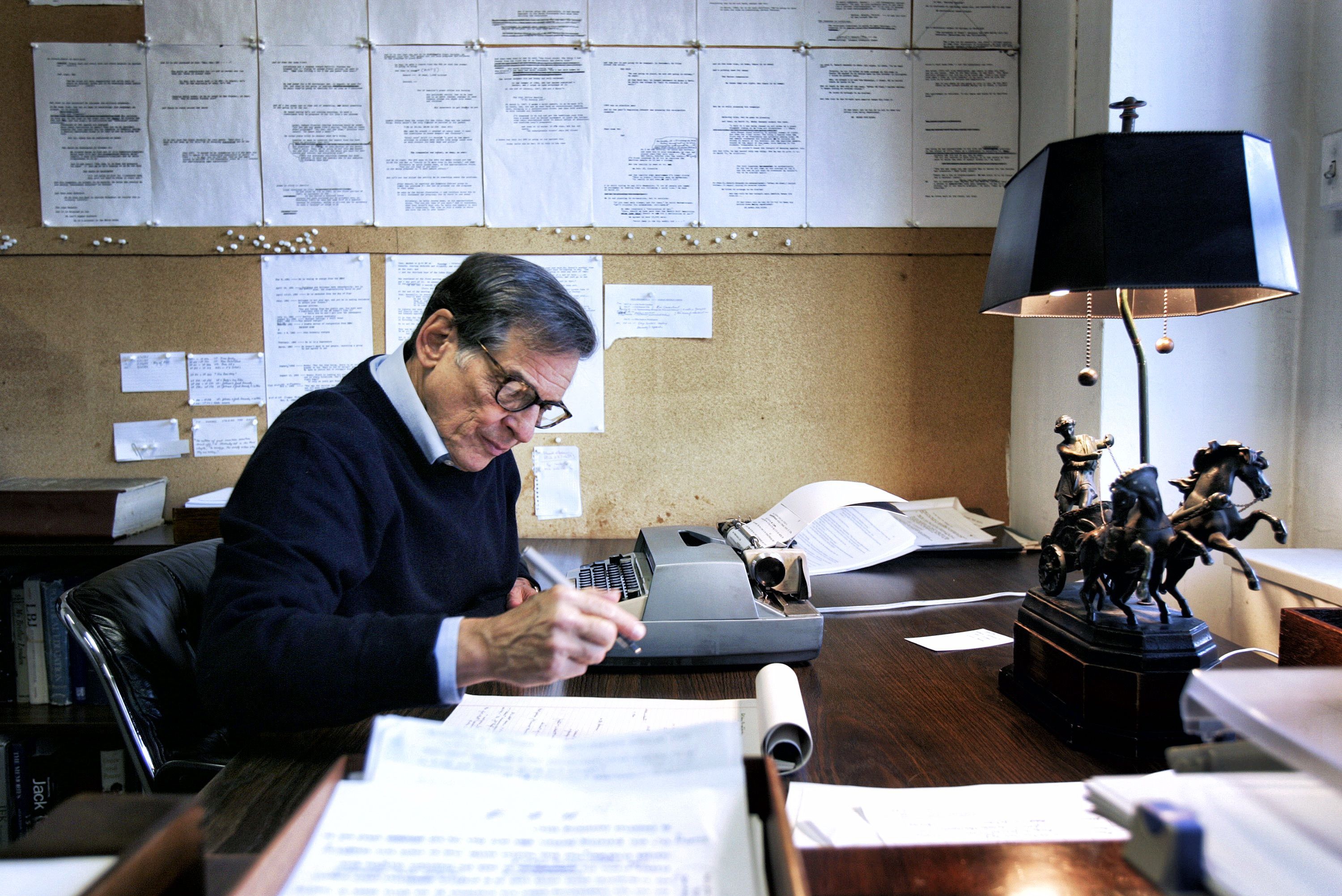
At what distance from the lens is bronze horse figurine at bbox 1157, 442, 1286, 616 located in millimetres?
773

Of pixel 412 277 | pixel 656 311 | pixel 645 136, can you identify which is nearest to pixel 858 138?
pixel 645 136

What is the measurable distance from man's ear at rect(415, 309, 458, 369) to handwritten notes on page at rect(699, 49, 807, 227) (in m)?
0.96

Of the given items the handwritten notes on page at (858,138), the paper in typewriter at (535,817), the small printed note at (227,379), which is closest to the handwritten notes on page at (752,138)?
the handwritten notes on page at (858,138)

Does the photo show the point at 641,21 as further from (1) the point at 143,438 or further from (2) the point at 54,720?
(2) the point at 54,720

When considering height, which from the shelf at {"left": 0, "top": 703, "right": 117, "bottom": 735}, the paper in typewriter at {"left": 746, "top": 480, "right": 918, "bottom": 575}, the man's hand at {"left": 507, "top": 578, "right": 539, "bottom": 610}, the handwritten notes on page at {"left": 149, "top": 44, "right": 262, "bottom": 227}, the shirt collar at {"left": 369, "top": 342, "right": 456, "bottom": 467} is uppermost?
the handwritten notes on page at {"left": 149, "top": 44, "right": 262, "bottom": 227}

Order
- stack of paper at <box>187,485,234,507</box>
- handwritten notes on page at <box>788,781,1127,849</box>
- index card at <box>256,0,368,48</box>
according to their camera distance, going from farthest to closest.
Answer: index card at <box>256,0,368,48</box>
stack of paper at <box>187,485,234,507</box>
handwritten notes on page at <box>788,781,1127,849</box>

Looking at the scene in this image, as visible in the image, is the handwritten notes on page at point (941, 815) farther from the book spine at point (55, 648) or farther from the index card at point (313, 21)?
the index card at point (313, 21)

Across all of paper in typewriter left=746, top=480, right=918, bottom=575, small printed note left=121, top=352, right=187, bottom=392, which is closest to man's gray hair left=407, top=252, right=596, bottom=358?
paper in typewriter left=746, top=480, right=918, bottom=575

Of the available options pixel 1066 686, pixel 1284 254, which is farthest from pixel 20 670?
pixel 1284 254

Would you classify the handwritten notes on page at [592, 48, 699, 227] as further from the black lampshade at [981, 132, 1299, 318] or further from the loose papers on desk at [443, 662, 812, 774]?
the loose papers on desk at [443, 662, 812, 774]

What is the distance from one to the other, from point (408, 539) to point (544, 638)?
479 mm

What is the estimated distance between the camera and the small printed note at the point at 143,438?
1915 millimetres

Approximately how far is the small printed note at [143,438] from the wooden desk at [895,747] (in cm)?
138

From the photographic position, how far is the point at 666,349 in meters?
1.95
